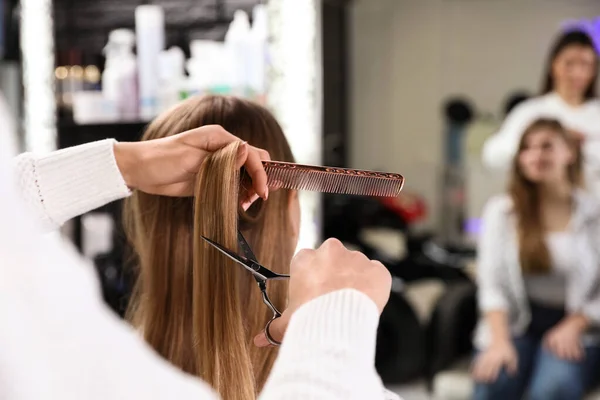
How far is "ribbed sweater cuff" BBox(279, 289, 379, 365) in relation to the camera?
0.40 m

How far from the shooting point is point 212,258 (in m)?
0.59

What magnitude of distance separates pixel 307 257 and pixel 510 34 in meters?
1.94

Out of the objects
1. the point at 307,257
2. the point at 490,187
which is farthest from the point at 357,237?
the point at 307,257

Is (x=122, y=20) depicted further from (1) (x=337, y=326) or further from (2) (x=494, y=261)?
(1) (x=337, y=326)

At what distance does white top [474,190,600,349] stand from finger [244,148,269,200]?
1375 millimetres

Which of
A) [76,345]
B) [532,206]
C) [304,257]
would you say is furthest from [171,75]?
[76,345]

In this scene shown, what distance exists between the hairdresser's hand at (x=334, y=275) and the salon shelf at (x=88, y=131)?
1.02 metres

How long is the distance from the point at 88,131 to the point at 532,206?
3.65ft

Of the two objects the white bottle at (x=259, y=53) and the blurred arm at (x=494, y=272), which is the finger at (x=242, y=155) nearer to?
the white bottle at (x=259, y=53)

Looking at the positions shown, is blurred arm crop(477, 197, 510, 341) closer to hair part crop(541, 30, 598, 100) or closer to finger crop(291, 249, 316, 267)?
hair part crop(541, 30, 598, 100)

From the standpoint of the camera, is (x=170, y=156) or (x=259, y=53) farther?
(x=259, y=53)

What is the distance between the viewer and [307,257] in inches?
19.2

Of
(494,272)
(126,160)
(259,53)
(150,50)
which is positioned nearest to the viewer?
(126,160)

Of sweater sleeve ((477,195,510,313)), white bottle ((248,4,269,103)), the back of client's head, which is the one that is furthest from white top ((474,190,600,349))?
the back of client's head
